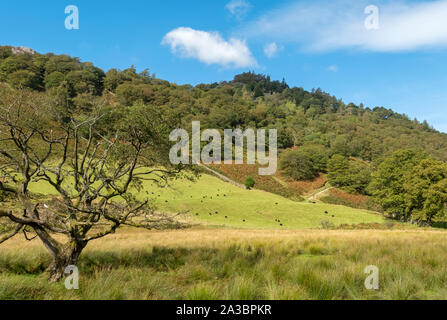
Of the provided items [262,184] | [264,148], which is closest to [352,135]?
[264,148]

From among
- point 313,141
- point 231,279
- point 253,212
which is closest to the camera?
point 231,279

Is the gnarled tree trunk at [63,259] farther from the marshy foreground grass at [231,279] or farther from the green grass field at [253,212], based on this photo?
the green grass field at [253,212]

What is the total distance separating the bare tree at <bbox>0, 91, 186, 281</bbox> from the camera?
268 inches

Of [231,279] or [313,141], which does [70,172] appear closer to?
[231,279]

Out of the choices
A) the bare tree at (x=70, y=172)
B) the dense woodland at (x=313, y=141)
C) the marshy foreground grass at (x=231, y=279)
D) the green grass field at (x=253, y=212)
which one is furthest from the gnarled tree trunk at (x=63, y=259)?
the green grass field at (x=253, y=212)

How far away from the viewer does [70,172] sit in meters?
8.30

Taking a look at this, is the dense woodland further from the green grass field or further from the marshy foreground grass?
the green grass field

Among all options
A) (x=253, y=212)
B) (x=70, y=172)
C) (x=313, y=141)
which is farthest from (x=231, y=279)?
(x=313, y=141)

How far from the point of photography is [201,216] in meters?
37.8

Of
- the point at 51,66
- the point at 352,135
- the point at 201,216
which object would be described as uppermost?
the point at 51,66

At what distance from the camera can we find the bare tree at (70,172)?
22.3 feet

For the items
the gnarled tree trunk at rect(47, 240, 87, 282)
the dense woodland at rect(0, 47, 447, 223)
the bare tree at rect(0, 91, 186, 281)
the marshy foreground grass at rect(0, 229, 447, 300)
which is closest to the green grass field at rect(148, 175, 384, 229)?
the dense woodland at rect(0, 47, 447, 223)
